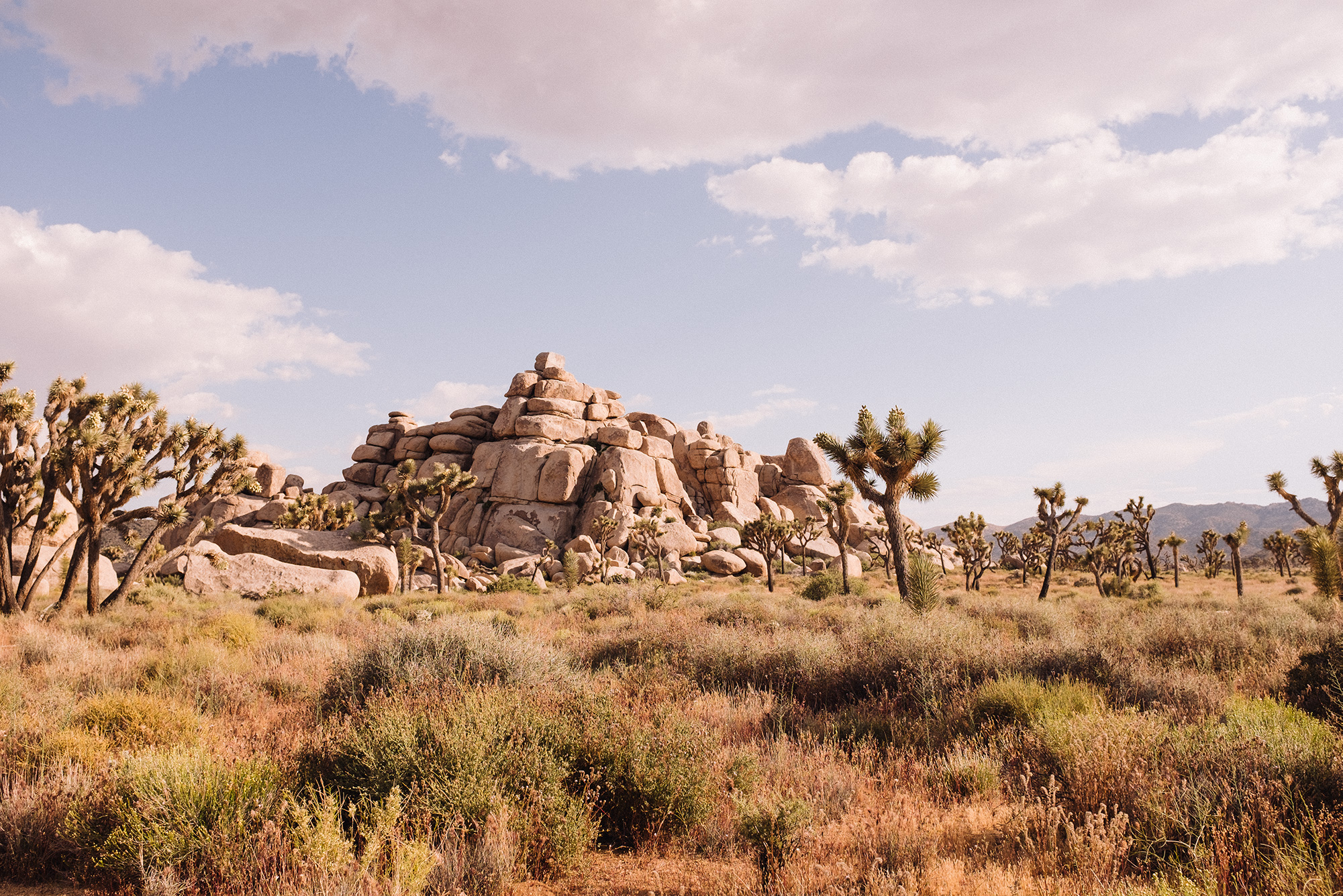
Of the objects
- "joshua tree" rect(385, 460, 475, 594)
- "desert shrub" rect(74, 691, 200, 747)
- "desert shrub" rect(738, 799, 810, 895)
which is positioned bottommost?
"desert shrub" rect(738, 799, 810, 895)

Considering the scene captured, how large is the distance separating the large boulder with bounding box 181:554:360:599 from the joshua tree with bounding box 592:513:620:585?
15980 mm

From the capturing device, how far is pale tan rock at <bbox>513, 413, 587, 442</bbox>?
60562 millimetres

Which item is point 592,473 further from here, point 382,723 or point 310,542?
point 382,723

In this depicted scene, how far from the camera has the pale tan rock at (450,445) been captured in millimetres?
63094

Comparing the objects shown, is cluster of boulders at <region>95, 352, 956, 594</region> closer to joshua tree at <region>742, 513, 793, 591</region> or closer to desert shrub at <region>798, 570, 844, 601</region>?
joshua tree at <region>742, 513, 793, 591</region>

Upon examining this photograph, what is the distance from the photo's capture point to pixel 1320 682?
279 inches

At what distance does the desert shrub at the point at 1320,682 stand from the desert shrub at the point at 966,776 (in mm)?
3826

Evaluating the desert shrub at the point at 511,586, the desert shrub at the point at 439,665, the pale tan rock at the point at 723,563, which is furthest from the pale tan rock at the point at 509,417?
the desert shrub at the point at 439,665

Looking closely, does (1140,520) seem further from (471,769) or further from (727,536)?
(471,769)

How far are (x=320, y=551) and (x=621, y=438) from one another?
32.4 m

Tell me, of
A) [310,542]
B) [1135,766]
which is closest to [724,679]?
[1135,766]

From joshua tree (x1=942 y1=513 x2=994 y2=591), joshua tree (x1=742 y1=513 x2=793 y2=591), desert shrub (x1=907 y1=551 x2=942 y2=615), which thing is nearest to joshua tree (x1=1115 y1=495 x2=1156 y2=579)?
joshua tree (x1=942 y1=513 x2=994 y2=591)

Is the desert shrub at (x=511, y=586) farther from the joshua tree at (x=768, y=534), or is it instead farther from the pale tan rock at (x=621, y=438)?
the pale tan rock at (x=621, y=438)

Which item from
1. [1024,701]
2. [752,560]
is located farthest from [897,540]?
[752,560]
